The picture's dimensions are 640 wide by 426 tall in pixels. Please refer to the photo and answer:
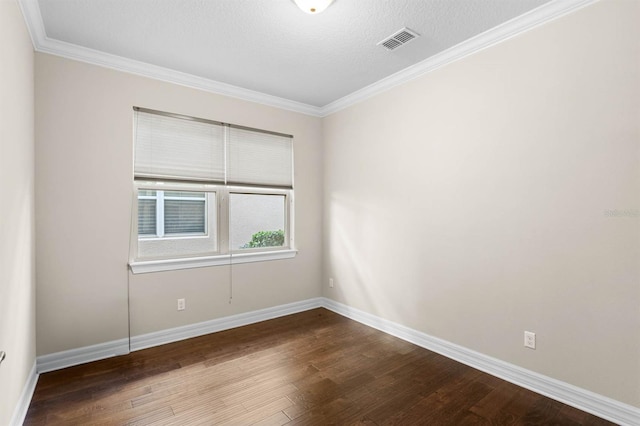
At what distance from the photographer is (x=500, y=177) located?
2555 mm

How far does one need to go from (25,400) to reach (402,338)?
10.3 ft

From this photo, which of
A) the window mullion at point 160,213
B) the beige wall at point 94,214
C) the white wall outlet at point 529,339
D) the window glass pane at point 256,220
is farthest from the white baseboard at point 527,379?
the window mullion at point 160,213

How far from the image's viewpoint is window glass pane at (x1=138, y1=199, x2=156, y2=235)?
10.4 feet

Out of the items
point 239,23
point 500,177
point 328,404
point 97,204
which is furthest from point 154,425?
point 500,177

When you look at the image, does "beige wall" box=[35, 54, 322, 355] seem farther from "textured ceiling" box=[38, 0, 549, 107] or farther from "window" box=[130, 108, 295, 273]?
"textured ceiling" box=[38, 0, 549, 107]

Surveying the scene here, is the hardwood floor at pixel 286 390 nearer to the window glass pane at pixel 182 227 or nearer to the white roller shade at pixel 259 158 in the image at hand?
the window glass pane at pixel 182 227

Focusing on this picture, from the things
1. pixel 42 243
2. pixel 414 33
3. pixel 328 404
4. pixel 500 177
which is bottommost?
pixel 328 404

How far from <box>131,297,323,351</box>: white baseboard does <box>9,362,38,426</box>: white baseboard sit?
732 millimetres

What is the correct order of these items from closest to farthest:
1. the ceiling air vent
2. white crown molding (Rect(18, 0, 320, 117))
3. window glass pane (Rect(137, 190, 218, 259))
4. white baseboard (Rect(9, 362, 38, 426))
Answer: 1. white baseboard (Rect(9, 362, 38, 426))
2. white crown molding (Rect(18, 0, 320, 117))
3. the ceiling air vent
4. window glass pane (Rect(137, 190, 218, 259))

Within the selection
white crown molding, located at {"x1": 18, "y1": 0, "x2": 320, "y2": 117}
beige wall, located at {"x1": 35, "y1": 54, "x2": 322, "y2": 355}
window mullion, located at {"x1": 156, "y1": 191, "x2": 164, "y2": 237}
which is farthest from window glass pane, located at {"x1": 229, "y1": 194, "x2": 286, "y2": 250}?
white crown molding, located at {"x1": 18, "y1": 0, "x2": 320, "y2": 117}

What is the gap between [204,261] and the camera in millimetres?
3449

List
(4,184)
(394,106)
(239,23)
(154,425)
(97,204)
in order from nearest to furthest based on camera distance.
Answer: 1. (4,184)
2. (154,425)
3. (239,23)
4. (97,204)
5. (394,106)

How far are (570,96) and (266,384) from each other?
3.10 m

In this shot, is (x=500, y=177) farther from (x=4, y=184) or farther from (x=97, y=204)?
(x=97, y=204)
